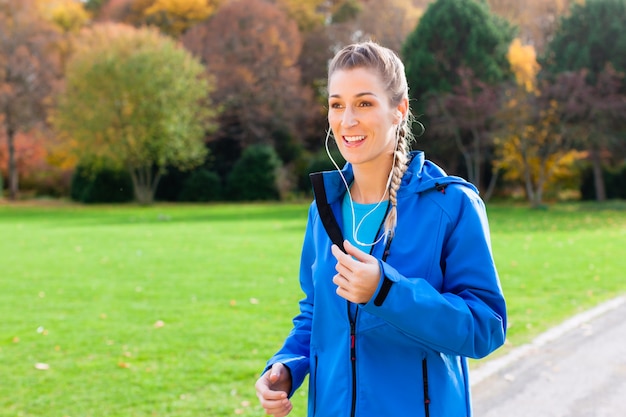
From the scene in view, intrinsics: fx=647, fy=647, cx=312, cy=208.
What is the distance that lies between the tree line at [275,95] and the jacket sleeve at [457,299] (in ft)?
98.8

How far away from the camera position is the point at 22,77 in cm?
4353

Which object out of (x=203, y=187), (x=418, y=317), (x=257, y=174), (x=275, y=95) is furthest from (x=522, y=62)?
(x=418, y=317)

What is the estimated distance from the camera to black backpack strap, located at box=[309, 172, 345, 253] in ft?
7.02

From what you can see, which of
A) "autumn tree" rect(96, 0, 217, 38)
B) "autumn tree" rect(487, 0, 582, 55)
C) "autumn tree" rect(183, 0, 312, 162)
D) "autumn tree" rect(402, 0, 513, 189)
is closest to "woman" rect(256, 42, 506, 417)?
"autumn tree" rect(402, 0, 513, 189)

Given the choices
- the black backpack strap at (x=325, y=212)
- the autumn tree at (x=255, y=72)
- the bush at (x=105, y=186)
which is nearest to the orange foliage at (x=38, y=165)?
the bush at (x=105, y=186)

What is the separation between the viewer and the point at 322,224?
7.32 feet

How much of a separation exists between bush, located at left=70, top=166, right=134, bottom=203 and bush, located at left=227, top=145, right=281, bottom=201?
23.1 feet

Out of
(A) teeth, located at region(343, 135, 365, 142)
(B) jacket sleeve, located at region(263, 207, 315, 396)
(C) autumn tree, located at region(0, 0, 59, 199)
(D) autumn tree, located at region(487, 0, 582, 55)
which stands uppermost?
(D) autumn tree, located at region(487, 0, 582, 55)

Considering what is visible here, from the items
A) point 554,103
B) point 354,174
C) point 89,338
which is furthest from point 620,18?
point 354,174

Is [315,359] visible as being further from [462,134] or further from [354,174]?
[462,134]

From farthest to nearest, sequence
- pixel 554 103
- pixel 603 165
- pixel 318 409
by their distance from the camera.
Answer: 1. pixel 603 165
2. pixel 554 103
3. pixel 318 409

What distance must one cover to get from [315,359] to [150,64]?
3813 cm

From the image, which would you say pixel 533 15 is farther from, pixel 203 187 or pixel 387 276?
pixel 387 276

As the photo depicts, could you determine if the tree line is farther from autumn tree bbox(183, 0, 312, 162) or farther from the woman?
the woman
